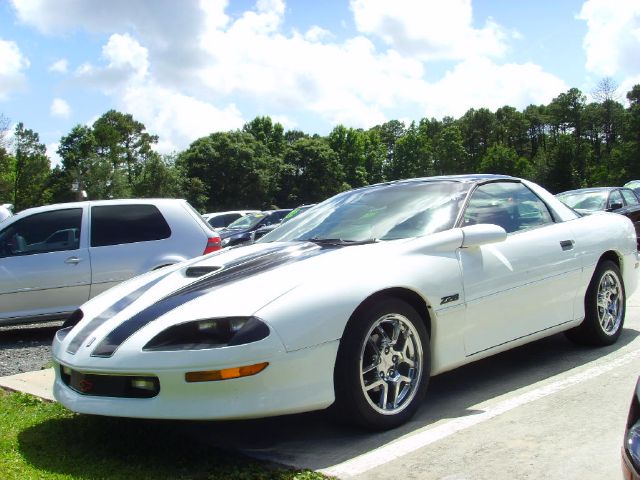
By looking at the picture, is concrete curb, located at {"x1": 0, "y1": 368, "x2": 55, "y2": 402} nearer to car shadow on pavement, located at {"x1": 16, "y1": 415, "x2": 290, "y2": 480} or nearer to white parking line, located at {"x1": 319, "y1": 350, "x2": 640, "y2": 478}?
car shadow on pavement, located at {"x1": 16, "y1": 415, "x2": 290, "y2": 480}

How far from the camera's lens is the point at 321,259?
11.7ft

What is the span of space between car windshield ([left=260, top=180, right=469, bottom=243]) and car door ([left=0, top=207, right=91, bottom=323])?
3.48m

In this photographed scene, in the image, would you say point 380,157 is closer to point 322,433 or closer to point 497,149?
point 497,149

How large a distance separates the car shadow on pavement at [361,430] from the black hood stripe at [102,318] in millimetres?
753

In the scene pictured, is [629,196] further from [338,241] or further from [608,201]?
[338,241]

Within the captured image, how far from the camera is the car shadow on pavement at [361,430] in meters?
3.26

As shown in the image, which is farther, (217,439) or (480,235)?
(480,235)

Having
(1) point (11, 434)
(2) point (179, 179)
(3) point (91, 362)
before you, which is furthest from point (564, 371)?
(2) point (179, 179)

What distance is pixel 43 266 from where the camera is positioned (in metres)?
7.28

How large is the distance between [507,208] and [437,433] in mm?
1923

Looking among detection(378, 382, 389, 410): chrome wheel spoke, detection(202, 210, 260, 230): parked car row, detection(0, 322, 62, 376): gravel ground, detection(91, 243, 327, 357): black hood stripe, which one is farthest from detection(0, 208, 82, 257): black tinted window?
detection(202, 210, 260, 230): parked car row

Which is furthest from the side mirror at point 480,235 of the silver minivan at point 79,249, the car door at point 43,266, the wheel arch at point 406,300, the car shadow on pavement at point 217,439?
the car door at point 43,266

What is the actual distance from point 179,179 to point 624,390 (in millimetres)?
50949

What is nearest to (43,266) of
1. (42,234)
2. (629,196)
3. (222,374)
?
(42,234)
